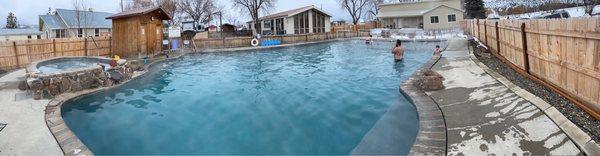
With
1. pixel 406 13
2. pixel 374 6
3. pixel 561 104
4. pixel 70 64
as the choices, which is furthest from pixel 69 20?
pixel 561 104

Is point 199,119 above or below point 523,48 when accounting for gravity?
below

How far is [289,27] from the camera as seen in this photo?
122 ft

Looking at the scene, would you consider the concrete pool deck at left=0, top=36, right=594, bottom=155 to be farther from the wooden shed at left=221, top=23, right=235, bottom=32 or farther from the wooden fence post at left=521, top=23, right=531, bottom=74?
the wooden shed at left=221, top=23, right=235, bottom=32

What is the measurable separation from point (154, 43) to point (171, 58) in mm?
1462

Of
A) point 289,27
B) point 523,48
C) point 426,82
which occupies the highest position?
point 289,27

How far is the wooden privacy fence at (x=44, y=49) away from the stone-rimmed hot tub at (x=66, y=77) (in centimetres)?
228

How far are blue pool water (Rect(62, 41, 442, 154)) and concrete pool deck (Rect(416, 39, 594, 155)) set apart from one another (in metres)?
0.80

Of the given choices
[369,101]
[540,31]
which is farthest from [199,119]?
[540,31]

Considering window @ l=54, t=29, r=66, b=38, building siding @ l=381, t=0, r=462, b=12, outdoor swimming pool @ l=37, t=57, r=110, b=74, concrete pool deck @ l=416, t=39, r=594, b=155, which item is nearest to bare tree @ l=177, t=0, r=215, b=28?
window @ l=54, t=29, r=66, b=38

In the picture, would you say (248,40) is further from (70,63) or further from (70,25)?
(70,25)

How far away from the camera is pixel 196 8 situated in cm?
5541

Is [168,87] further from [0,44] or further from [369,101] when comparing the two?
[0,44]

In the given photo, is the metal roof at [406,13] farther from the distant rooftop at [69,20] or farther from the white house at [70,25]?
the distant rooftop at [69,20]

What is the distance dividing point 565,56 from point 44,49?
1878 cm
